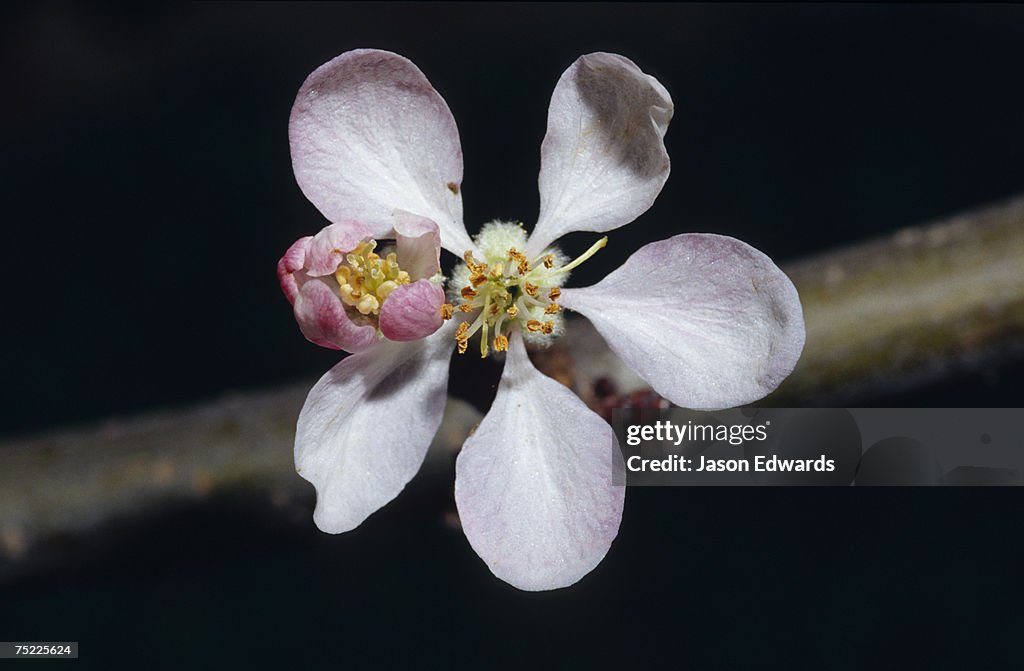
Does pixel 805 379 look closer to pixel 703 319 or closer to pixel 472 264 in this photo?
pixel 703 319

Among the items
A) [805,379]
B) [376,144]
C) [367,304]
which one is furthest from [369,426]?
[805,379]

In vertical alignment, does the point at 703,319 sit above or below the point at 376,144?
below

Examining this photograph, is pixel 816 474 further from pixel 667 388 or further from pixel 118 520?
pixel 118 520

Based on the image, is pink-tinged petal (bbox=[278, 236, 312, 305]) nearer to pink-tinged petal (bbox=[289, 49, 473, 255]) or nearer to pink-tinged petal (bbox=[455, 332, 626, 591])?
pink-tinged petal (bbox=[289, 49, 473, 255])

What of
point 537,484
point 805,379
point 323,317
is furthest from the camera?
point 805,379

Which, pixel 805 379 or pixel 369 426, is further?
pixel 805 379

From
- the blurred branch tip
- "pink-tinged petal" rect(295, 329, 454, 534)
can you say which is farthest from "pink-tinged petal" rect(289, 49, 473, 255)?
the blurred branch tip
